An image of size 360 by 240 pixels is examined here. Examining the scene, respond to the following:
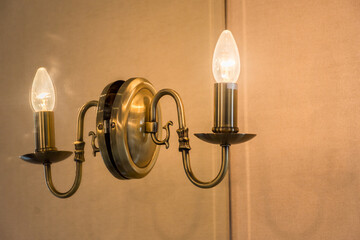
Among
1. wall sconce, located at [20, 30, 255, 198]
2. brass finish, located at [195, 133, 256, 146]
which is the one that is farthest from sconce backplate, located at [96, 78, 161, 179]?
brass finish, located at [195, 133, 256, 146]

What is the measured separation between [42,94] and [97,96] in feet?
0.50

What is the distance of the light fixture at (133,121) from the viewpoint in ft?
1.70

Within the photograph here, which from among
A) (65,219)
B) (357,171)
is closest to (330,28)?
(357,171)

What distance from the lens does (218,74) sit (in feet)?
1.73

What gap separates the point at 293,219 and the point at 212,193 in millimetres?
140

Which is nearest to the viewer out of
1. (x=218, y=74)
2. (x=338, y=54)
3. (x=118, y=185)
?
(x=218, y=74)

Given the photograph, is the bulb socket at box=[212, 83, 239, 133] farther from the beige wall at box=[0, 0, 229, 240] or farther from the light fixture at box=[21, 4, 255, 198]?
the beige wall at box=[0, 0, 229, 240]

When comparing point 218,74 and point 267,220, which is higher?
point 218,74

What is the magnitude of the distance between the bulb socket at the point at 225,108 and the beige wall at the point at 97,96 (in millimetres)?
208

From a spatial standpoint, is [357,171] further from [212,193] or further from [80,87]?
[80,87]

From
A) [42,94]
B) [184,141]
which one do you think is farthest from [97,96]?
[184,141]

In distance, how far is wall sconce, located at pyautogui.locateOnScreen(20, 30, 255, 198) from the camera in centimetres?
52

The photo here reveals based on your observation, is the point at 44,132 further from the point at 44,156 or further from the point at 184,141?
the point at 184,141

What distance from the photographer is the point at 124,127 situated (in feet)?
1.87
